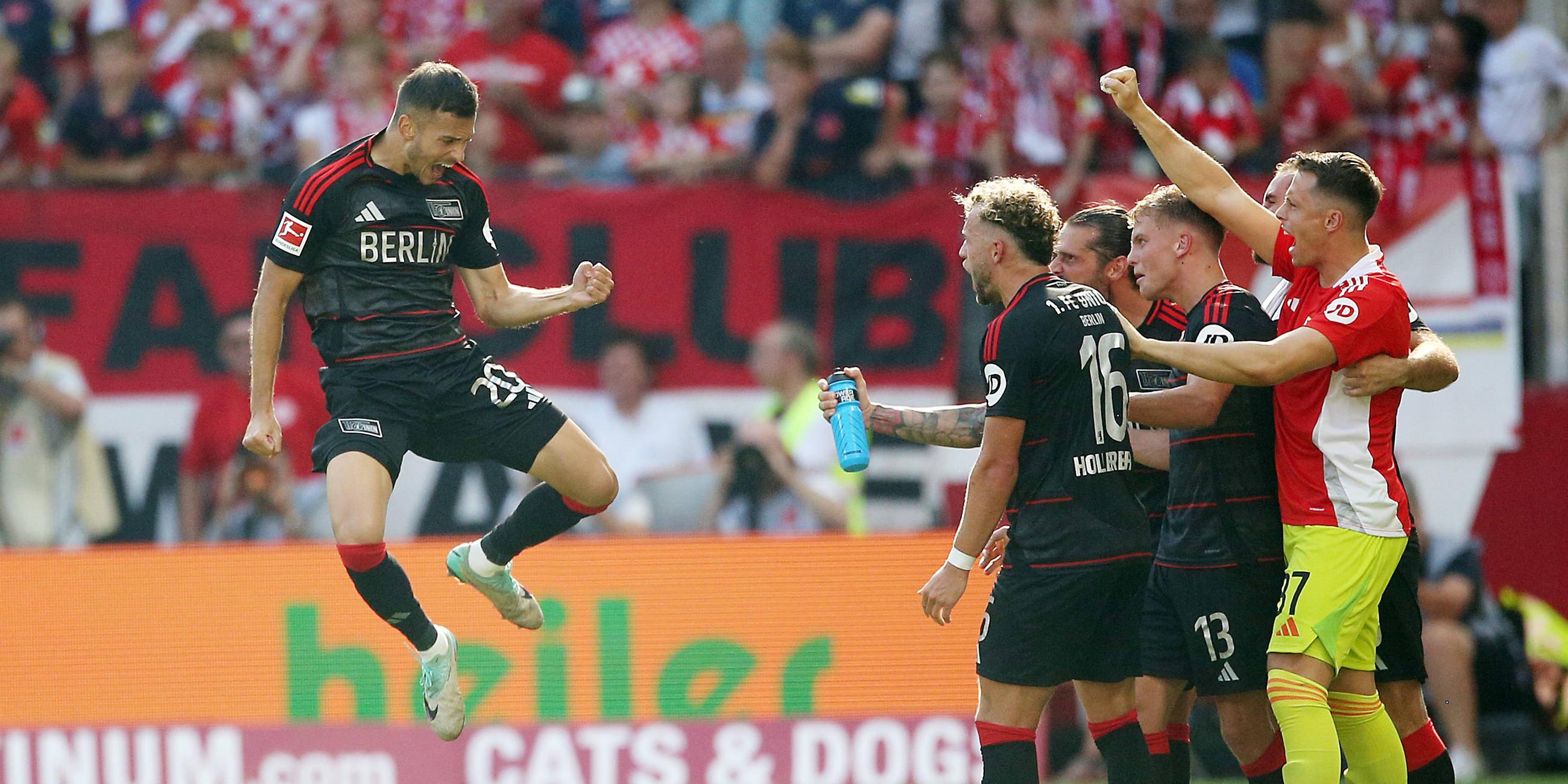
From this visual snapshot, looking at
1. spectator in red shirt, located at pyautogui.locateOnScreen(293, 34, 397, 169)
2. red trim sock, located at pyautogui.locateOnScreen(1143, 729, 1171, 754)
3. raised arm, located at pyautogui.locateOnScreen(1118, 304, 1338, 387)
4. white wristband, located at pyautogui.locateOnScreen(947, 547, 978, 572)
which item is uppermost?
spectator in red shirt, located at pyautogui.locateOnScreen(293, 34, 397, 169)

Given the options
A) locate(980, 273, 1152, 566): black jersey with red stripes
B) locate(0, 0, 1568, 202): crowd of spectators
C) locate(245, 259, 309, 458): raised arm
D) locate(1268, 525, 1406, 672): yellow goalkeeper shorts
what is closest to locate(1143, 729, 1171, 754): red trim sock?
locate(1268, 525, 1406, 672): yellow goalkeeper shorts

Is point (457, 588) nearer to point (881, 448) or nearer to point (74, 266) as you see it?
point (881, 448)

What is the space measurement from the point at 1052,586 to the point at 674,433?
16.2 feet

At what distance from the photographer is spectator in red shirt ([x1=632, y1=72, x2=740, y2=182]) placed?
35.0 feet

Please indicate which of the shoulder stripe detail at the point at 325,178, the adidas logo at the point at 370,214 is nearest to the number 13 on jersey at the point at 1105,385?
the adidas logo at the point at 370,214

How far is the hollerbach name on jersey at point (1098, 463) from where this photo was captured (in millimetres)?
5473

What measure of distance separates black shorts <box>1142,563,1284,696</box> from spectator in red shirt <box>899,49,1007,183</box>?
494 cm

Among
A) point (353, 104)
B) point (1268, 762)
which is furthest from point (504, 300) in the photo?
point (353, 104)

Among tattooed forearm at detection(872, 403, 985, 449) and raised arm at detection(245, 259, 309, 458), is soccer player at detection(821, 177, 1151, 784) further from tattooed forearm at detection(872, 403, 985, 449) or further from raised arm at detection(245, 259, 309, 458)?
raised arm at detection(245, 259, 309, 458)

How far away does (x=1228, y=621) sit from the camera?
583 centimetres

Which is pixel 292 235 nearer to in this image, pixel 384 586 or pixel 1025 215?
pixel 384 586

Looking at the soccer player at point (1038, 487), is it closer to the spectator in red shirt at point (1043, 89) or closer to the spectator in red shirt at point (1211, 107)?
the spectator in red shirt at point (1043, 89)

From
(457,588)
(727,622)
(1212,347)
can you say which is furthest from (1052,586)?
(457,588)

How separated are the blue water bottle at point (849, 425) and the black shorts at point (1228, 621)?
50.2 inches
